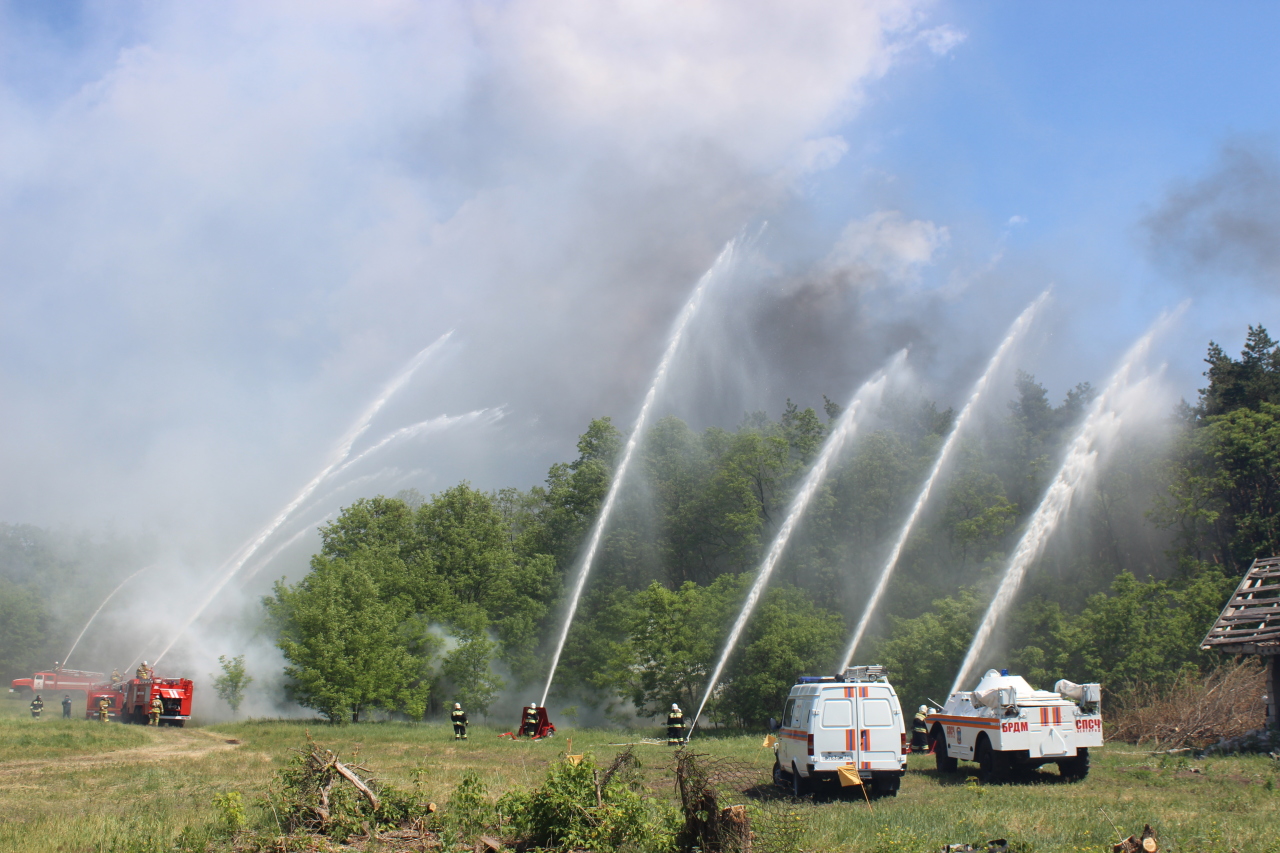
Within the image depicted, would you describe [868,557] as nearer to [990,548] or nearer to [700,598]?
[990,548]

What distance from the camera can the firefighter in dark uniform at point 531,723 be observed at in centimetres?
3362

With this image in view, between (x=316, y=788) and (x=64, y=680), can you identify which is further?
(x=64, y=680)

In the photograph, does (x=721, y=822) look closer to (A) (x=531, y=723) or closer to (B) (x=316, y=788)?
(B) (x=316, y=788)

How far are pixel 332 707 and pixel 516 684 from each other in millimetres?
15902

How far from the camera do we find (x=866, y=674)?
20.1m

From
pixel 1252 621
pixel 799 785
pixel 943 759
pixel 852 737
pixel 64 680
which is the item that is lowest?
pixel 64 680

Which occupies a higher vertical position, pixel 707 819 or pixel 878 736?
pixel 707 819

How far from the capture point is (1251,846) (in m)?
11.3

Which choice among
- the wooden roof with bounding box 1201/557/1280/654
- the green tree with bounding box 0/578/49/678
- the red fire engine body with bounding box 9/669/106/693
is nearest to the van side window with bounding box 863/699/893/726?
the wooden roof with bounding box 1201/557/1280/654

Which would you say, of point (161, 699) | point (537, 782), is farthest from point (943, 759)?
point (161, 699)

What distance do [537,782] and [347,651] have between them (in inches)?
1097

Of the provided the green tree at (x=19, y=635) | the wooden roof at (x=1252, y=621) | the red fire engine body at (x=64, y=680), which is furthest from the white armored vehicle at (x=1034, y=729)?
the green tree at (x=19, y=635)

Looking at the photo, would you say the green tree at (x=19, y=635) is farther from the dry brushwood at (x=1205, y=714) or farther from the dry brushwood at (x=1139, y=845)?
the dry brushwood at (x=1139, y=845)

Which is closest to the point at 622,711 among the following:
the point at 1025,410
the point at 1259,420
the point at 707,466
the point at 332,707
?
the point at 332,707
